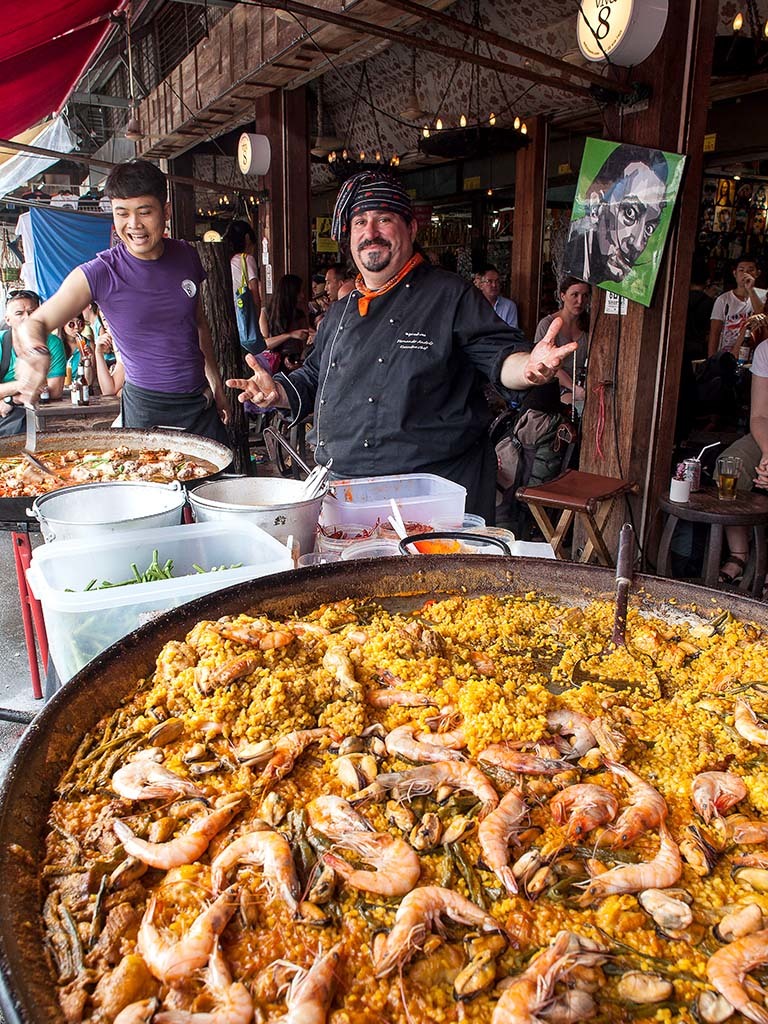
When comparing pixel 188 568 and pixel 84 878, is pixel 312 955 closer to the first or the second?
pixel 84 878

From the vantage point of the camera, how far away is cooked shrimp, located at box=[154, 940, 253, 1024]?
2.79 feet

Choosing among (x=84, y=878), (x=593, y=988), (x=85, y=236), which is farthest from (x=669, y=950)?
(x=85, y=236)

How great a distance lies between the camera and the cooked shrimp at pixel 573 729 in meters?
1.34

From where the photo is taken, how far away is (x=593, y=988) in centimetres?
90

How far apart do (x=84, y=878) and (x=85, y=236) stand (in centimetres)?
1807

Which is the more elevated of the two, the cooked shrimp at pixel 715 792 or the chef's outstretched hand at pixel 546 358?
the chef's outstretched hand at pixel 546 358

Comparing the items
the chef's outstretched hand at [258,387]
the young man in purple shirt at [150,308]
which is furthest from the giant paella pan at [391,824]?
the young man in purple shirt at [150,308]

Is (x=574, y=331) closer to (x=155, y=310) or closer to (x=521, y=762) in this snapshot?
(x=155, y=310)

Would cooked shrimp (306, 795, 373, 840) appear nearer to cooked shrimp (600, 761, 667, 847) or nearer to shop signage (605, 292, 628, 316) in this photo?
cooked shrimp (600, 761, 667, 847)

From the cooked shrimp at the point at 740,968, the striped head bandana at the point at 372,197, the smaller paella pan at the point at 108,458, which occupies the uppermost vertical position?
the striped head bandana at the point at 372,197

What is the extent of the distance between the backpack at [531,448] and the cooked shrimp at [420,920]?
4524 mm

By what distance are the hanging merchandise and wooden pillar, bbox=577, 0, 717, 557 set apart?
22187 millimetres

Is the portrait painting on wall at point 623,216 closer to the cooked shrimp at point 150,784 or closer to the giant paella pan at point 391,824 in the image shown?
the giant paella pan at point 391,824

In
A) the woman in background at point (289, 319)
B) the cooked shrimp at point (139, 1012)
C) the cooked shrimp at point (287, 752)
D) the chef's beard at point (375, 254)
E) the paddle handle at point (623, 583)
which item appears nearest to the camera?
the cooked shrimp at point (139, 1012)
